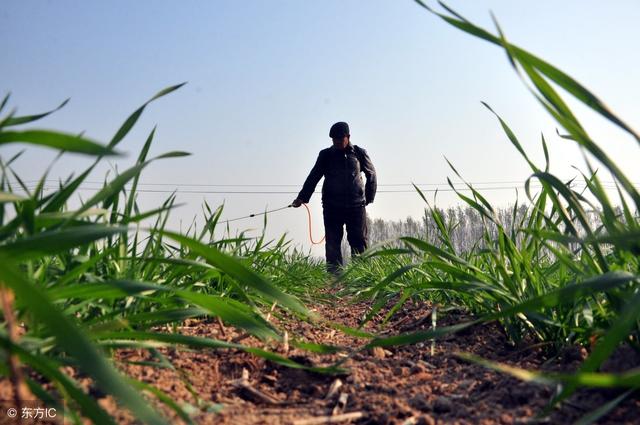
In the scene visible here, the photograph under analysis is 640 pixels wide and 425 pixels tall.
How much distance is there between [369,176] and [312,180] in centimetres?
78

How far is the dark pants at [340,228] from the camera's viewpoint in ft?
24.5

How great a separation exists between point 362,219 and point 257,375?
604cm

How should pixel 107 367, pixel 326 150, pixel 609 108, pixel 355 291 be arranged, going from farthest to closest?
pixel 326 150 < pixel 355 291 < pixel 609 108 < pixel 107 367

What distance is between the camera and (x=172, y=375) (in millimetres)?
1385

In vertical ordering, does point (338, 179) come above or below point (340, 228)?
above

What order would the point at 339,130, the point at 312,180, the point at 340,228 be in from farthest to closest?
the point at 340,228, the point at 312,180, the point at 339,130

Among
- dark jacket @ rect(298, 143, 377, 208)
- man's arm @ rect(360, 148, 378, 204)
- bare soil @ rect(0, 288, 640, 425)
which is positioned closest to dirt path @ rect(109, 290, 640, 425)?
bare soil @ rect(0, 288, 640, 425)

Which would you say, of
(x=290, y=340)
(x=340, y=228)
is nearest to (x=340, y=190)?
(x=340, y=228)

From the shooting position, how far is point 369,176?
25.3 feet

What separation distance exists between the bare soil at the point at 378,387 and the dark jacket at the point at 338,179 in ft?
17.8

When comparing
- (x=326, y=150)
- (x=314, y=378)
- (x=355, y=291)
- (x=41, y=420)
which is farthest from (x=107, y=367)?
(x=326, y=150)

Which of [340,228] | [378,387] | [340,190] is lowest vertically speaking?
[378,387]

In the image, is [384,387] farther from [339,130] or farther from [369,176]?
[369,176]

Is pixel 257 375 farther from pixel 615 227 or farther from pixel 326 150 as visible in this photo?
pixel 326 150
